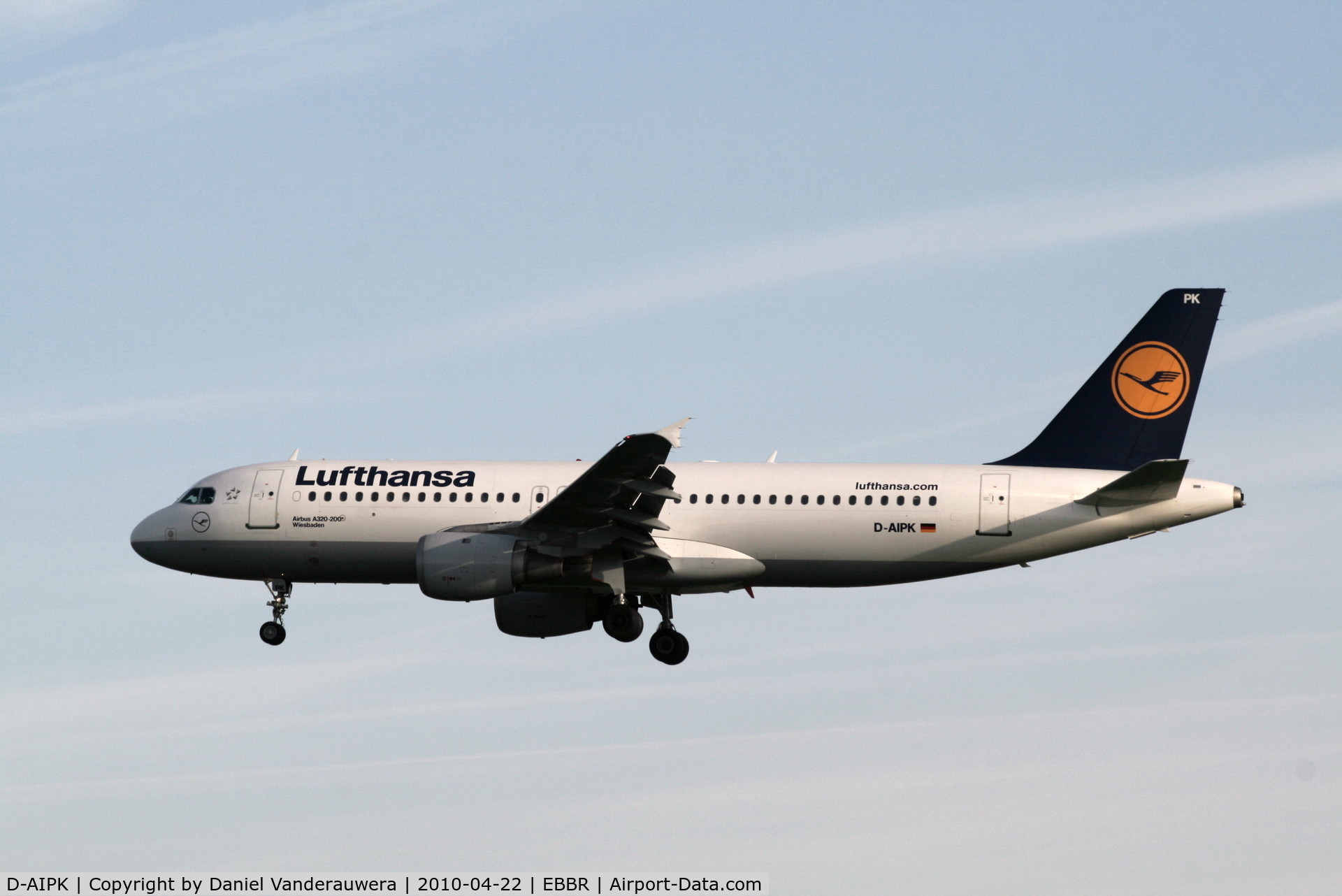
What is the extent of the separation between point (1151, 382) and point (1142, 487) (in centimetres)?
362

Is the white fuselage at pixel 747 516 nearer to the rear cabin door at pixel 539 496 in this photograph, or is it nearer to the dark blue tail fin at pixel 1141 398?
the rear cabin door at pixel 539 496

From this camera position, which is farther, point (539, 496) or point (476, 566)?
point (539, 496)

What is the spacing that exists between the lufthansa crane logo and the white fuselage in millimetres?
1886

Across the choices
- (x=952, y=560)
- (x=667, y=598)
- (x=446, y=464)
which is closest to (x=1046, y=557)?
(x=952, y=560)

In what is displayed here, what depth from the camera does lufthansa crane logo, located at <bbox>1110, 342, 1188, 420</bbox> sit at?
39219 millimetres

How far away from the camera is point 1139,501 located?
122ft

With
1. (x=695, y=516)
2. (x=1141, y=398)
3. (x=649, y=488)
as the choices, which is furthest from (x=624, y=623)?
(x=1141, y=398)

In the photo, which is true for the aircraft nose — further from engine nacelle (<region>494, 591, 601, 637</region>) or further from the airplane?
engine nacelle (<region>494, 591, 601, 637</region>)

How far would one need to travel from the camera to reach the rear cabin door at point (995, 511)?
125ft

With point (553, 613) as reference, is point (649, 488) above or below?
above

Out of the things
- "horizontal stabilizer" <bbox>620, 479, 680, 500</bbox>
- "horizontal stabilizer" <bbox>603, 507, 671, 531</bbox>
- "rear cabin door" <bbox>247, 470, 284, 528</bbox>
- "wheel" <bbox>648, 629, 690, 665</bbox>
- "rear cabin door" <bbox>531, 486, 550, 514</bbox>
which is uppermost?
"rear cabin door" <bbox>247, 470, 284, 528</bbox>

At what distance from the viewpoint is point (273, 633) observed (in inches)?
1657

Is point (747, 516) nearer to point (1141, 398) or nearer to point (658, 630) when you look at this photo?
point (658, 630)

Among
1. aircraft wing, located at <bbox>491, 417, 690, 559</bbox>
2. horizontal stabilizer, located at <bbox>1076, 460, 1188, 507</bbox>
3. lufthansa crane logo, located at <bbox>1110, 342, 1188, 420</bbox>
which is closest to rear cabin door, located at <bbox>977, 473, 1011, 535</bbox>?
horizontal stabilizer, located at <bbox>1076, 460, 1188, 507</bbox>
